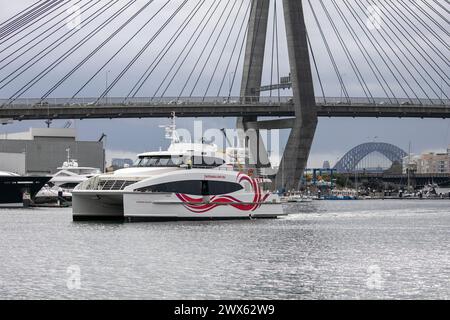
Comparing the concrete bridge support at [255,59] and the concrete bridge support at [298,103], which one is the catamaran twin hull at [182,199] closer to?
the concrete bridge support at [255,59]

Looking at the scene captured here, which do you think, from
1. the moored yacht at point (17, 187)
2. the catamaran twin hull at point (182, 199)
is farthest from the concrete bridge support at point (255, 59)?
the catamaran twin hull at point (182, 199)

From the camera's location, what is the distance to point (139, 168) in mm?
50781

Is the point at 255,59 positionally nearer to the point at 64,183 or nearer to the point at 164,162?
the point at 64,183

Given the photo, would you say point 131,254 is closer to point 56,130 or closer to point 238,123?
point 238,123

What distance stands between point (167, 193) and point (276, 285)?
73.0 feet

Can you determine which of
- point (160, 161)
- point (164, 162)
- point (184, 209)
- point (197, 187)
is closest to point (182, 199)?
point (184, 209)

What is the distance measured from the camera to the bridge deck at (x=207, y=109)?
101m

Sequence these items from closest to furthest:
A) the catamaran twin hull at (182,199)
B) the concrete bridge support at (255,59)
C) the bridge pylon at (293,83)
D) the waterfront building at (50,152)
Result: the catamaran twin hull at (182,199), the bridge pylon at (293,83), the concrete bridge support at (255,59), the waterfront building at (50,152)

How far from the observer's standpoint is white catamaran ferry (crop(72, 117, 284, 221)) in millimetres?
48688

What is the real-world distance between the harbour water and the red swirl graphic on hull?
1.13 m

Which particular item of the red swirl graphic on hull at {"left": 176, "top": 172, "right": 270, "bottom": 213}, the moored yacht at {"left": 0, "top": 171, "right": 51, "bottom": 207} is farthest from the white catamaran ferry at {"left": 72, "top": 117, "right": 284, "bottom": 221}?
the moored yacht at {"left": 0, "top": 171, "right": 51, "bottom": 207}

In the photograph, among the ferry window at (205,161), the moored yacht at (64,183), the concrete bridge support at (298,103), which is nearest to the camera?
the ferry window at (205,161)

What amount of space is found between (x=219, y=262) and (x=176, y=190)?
16749 mm

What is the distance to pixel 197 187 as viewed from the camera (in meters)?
50.5
